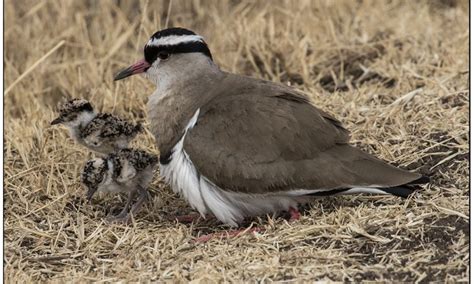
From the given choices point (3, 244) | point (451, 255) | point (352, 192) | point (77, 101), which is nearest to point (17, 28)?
point (77, 101)

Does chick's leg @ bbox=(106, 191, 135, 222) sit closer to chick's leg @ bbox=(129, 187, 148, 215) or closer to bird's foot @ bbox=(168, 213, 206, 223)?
chick's leg @ bbox=(129, 187, 148, 215)

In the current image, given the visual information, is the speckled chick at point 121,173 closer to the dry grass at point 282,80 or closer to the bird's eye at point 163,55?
the dry grass at point 282,80

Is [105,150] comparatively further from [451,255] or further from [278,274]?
[451,255]

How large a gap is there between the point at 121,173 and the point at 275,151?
99 cm

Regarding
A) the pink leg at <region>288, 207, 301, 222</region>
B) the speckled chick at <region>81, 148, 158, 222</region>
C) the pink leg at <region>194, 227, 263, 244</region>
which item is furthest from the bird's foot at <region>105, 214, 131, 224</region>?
the pink leg at <region>288, 207, 301, 222</region>

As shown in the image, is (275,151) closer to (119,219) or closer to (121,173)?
(121,173)

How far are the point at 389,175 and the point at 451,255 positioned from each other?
0.71 m

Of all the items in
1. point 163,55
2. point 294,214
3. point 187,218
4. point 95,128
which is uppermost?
point 163,55

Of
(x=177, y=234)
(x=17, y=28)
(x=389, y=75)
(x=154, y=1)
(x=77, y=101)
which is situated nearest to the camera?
(x=177, y=234)

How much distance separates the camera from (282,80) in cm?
752

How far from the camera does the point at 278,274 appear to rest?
4.64 metres

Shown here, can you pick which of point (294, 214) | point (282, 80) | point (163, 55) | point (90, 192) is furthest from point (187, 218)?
point (282, 80)

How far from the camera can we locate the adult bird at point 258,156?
205 inches

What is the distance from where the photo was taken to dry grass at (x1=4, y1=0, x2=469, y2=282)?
15.9 ft
